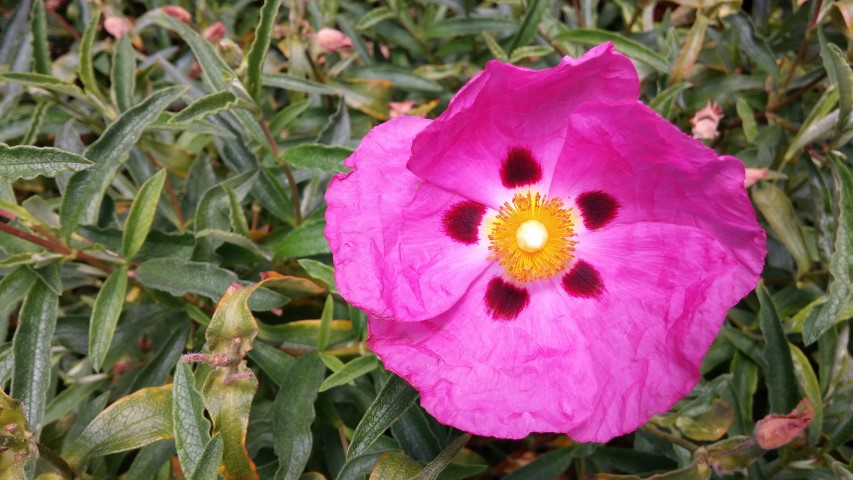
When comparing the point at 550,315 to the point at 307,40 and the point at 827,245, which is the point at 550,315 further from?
the point at 307,40

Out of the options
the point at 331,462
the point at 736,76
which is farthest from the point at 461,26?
the point at 331,462

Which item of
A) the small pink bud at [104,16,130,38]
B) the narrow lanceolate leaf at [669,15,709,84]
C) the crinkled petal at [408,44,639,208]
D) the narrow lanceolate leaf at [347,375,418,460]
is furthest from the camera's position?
the small pink bud at [104,16,130,38]

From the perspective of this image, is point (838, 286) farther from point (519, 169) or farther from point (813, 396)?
point (519, 169)

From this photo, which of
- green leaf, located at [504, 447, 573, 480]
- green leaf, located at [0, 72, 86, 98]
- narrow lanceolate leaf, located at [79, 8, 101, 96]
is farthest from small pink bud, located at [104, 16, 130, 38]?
green leaf, located at [504, 447, 573, 480]

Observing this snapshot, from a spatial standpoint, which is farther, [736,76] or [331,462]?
[736,76]

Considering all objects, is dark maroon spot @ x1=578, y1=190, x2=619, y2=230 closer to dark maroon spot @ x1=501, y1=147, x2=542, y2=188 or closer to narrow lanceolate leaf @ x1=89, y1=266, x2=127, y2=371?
dark maroon spot @ x1=501, y1=147, x2=542, y2=188
